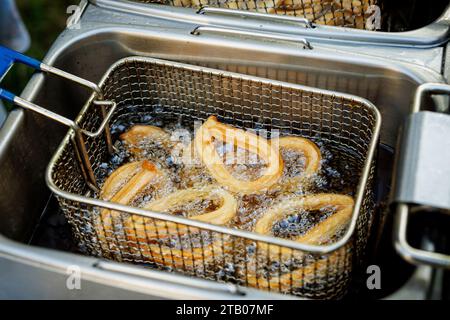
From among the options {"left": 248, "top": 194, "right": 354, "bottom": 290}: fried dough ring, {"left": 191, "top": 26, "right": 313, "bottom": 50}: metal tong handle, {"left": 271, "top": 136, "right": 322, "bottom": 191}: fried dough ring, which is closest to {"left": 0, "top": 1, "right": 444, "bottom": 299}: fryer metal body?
{"left": 191, "top": 26, "right": 313, "bottom": 50}: metal tong handle

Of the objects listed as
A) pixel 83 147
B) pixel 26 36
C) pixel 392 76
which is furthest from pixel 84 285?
pixel 26 36

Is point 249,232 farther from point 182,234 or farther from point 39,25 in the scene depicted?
point 39,25

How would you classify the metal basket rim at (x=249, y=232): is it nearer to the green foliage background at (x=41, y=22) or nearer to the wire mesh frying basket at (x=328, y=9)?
the wire mesh frying basket at (x=328, y=9)

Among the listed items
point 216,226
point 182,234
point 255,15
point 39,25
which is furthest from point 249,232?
point 39,25

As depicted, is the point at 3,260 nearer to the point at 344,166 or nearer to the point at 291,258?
the point at 291,258

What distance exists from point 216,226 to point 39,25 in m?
1.72

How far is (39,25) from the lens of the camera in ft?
7.39

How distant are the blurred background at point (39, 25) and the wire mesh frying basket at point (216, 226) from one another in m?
1.02

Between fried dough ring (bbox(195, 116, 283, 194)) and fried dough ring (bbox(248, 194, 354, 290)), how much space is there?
6 centimetres

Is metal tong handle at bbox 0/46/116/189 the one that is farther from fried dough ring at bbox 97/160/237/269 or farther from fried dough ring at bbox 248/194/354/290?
fried dough ring at bbox 248/194/354/290

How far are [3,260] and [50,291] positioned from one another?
3.3 inches

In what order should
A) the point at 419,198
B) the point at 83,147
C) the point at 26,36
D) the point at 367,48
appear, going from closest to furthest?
1. the point at 419,198
2. the point at 83,147
3. the point at 367,48
4. the point at 26,36

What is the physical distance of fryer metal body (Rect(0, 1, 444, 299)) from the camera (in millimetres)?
1046
